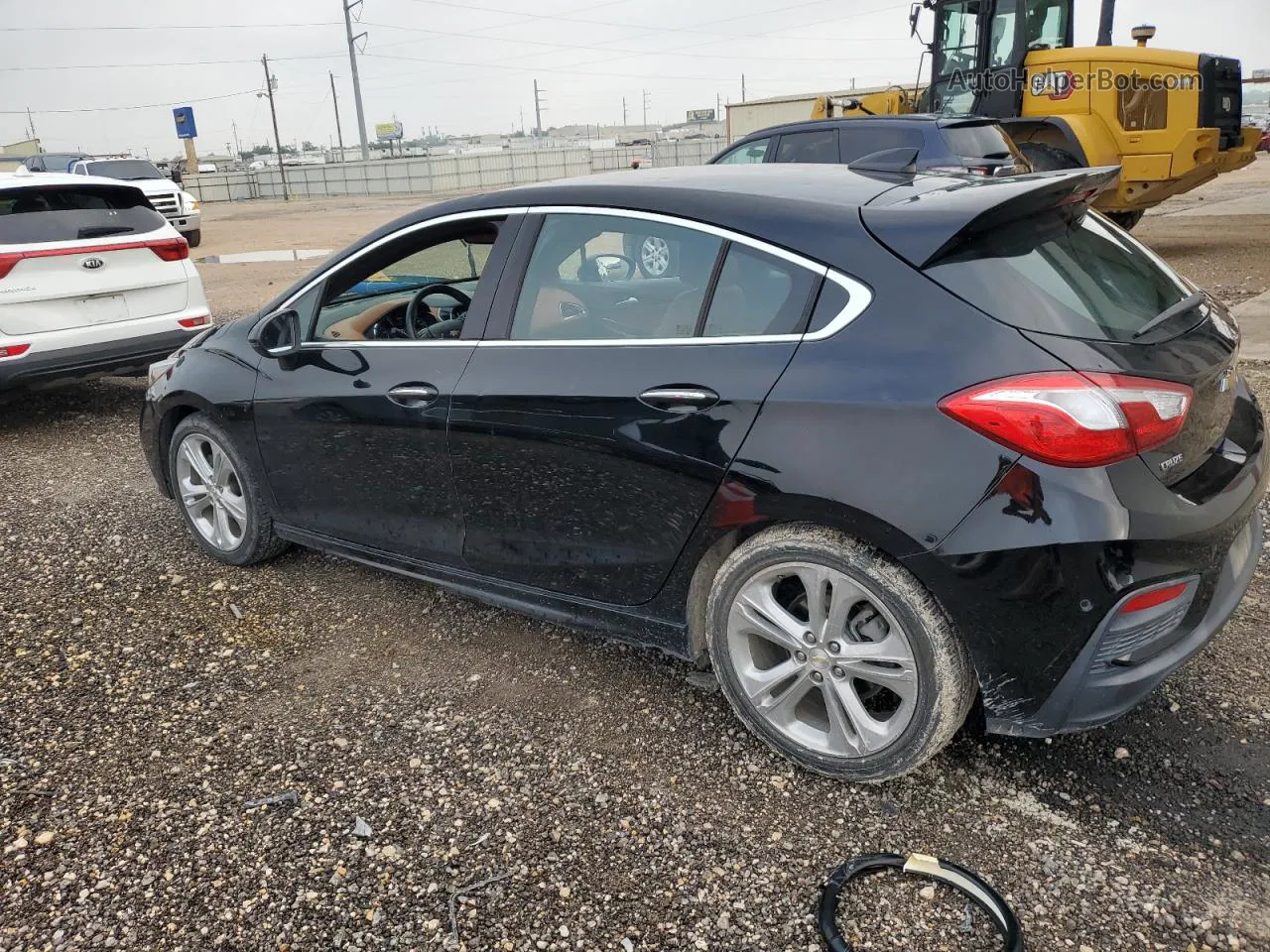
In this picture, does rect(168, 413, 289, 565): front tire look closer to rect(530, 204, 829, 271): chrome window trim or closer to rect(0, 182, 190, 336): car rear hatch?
rect(530, 204, 829, 271): chrome window trim

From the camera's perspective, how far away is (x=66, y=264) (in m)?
6.45

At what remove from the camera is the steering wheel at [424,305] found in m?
3.82

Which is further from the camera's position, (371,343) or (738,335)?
(371,343)

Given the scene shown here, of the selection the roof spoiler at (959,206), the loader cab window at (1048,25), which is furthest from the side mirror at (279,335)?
the loader cab window at (1048,25)

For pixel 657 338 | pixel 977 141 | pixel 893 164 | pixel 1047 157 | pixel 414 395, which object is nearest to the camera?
pixel 657 338

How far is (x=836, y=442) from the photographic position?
2.47 metres

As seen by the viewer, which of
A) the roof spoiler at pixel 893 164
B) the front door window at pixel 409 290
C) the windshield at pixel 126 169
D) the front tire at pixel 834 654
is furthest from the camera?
the windshield at pixel 126 169

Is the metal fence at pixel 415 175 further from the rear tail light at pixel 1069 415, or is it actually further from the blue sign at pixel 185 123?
the rear tail light at pixel 1069 415

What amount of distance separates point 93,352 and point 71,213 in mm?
965

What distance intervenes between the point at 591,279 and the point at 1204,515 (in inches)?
73.3

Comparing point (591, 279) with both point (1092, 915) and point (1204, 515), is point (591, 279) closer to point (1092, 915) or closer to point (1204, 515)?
point (1204, 515)

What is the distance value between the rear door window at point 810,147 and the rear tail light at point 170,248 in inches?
214

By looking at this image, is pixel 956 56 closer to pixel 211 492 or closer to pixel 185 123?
pixel 211 492

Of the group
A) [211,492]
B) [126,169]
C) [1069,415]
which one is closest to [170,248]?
[211,492]
